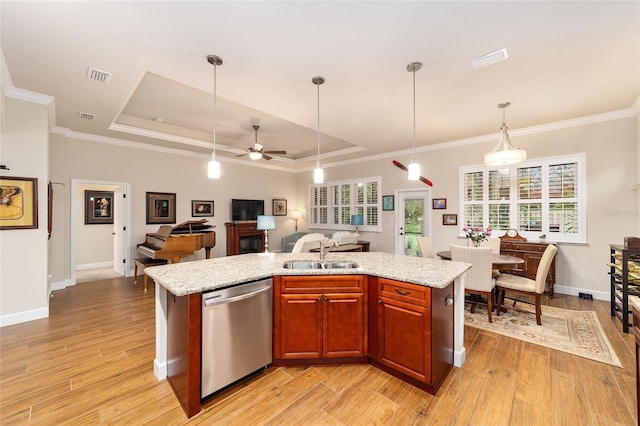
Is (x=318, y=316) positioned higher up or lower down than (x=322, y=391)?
higher up

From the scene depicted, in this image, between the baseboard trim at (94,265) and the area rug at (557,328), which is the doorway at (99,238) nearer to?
the baseboard trim at (94,265)

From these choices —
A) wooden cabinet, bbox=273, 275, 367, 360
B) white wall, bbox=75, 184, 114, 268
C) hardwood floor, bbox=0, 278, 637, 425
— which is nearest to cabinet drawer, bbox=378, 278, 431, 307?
wooden cabinet, bbox=273, 275, 367, 360

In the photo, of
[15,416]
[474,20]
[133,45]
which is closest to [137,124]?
[133,45]

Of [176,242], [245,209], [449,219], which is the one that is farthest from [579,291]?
[245,209]

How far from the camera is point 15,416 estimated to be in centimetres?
186

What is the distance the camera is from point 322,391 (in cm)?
213

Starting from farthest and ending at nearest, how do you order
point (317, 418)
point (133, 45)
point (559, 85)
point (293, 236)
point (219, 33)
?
1. point (293, 236)
2. point (559, 85)
3. point (133, 45)
4. point (219, 33)
5. point (317, 418)

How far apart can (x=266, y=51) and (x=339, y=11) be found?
83cm

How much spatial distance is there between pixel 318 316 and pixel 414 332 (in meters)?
0.80

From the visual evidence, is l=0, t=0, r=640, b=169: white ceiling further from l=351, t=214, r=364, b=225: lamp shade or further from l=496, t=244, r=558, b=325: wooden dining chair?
l=351, t=214, r=364, b=225: lamp shade

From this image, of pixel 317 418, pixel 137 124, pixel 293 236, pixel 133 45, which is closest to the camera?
pixel 317 418

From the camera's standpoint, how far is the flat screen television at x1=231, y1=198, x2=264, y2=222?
23.9ft

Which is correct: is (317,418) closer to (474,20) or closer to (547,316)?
(474,20)

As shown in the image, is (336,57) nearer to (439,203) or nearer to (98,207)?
(439,203)
